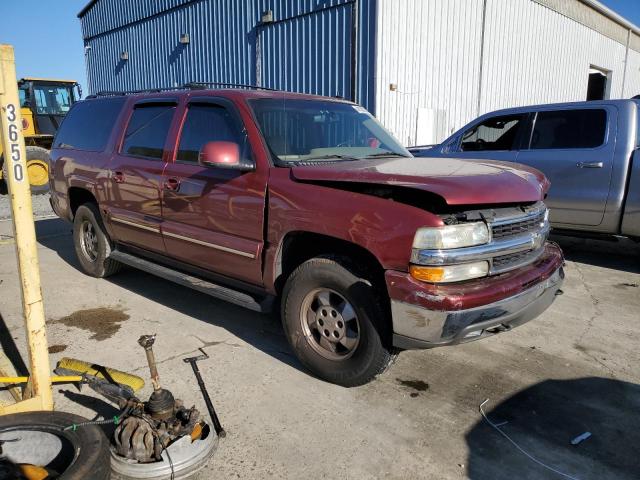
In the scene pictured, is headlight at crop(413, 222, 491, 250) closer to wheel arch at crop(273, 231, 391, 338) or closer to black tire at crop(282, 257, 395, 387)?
wheel arch at crop(273, 231, 391, 338)

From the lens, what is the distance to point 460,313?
2648mm

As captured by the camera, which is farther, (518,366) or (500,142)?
(500,142)

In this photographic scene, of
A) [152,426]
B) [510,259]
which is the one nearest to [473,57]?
[510,259]

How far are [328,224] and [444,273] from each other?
0.76m

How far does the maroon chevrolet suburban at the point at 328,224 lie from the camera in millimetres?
2727

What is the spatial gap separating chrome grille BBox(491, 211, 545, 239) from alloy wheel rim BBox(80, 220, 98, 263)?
432 centimetres

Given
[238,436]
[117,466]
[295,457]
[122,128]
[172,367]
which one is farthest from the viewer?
[122,128]

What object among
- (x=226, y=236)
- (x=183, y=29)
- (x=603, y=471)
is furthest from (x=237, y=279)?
(x=183, y=29)

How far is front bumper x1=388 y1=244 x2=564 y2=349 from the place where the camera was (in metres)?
2.64

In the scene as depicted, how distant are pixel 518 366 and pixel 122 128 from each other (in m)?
4.14

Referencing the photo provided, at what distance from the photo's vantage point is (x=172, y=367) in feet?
11.5

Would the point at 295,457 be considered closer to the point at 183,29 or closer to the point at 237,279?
the point at 237,279

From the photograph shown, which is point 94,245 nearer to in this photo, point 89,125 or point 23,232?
point 89,125

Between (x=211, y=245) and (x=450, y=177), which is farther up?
(x=450, y=177)
